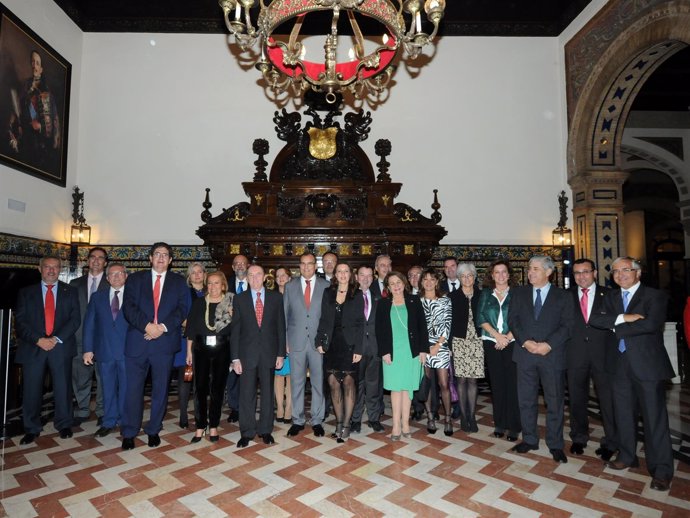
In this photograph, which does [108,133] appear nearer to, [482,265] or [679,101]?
[482,265]

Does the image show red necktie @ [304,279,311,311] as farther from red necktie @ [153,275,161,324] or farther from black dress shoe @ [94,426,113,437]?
black dress shoe @ [94,426,113,437]

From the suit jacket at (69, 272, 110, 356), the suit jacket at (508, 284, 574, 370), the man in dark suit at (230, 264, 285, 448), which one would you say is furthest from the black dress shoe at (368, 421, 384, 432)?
the suit jacket at (69, 272, 110, 356)

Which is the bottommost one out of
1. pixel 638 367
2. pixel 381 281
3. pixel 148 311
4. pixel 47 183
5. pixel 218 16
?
pixel 638 367

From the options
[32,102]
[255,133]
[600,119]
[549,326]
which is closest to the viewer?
[549,326]

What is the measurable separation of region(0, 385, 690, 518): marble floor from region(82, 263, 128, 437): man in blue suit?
0.32m

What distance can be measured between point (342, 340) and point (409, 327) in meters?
0.58

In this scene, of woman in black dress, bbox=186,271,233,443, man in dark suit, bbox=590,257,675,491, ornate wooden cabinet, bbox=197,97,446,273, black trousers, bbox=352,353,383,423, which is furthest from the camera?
ornate wooden cabinet, bbox=197,97,446,273

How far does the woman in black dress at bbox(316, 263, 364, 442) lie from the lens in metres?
3.55

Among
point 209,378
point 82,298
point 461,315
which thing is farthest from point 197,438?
point 461,315

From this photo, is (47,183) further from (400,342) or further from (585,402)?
(585,402)

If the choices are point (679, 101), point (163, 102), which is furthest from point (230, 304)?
point (679, 101)

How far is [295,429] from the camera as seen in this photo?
3.69 meters

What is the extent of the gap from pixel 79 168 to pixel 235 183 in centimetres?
271

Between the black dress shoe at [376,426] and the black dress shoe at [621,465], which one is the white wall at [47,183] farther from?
the black dress shoe at [621,465]
